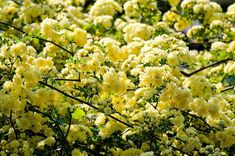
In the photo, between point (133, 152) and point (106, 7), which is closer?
point (133, 152)

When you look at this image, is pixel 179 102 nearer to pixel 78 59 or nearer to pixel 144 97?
pixel 144 97

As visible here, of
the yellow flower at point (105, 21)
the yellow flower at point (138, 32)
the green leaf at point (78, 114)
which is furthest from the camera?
the yellow flower at point (105, 21)

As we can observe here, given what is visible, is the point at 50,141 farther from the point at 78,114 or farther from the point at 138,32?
the point at 138,32

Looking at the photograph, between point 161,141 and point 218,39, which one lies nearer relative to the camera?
point 161,141

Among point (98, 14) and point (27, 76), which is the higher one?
point (27, 76)

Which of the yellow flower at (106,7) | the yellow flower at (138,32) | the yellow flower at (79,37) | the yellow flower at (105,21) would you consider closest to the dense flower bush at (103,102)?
the yellow flower at (79,37)

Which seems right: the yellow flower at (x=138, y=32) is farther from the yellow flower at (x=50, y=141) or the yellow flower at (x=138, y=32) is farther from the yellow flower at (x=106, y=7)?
the yellow flower at (x=50, y=141)

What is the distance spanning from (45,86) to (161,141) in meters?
0.76

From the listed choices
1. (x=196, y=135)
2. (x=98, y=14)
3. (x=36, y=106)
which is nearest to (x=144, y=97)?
(x=196, y=135)

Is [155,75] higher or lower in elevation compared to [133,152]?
higher

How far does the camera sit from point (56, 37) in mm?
3861

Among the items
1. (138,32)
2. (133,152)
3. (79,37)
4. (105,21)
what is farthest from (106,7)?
(133,152)

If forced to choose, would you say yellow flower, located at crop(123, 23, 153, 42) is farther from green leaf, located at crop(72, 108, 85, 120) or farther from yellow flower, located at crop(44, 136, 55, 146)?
yellow flower, located at crop(44, 136, 55, 146)

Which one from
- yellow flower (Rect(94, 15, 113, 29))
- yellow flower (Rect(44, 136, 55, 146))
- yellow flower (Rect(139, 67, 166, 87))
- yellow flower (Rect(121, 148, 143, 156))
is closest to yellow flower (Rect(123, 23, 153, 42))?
yellow flower (Rect(94, 15, 113, 29))
